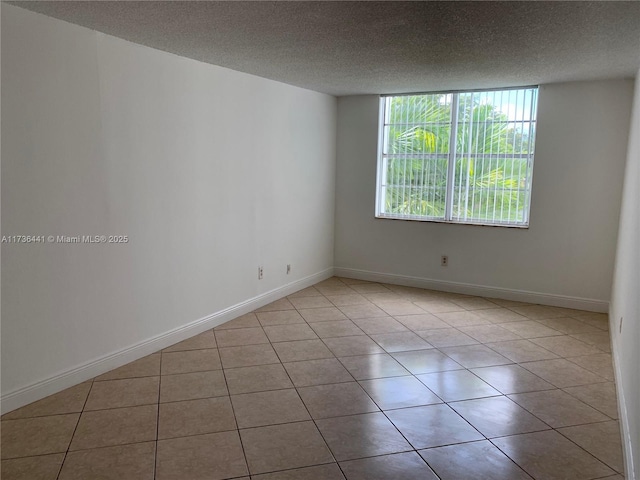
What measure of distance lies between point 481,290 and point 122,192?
12.0ft

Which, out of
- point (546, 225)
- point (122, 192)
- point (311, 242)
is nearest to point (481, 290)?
point (546, 225)

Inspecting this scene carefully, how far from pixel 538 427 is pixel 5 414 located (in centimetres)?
278

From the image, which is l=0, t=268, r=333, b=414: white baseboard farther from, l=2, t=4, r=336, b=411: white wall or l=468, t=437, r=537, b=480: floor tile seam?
l=468, t=437, r=537, b=480: floor tile seam

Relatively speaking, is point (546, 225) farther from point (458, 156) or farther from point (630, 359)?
point (630, 359)

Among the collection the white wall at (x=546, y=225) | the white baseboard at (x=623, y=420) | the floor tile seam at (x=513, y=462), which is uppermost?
the white wall at (x=546, y=225)

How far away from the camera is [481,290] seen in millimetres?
5051

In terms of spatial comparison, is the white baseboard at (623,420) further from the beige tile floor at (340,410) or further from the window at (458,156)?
the window at (458,156)

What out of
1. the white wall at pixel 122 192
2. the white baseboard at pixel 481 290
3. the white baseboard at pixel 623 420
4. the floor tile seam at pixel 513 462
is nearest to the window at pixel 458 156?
the white baseboard at pixel 481 290

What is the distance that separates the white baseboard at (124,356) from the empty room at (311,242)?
0.01m

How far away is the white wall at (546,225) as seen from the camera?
433 cm

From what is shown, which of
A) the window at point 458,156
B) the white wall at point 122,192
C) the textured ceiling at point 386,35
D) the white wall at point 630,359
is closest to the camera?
the white wall at point 630,359

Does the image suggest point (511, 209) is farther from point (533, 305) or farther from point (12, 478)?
point (12, 478)

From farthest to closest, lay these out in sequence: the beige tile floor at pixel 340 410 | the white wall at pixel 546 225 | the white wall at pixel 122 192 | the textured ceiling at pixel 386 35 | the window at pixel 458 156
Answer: the window at pixel 458 156 < the white wall at pixel 546 225 < the white wall at pixel 122 192 < the textured ceiling at pixel 386 35 < the beige tile floor at pixel 340 410

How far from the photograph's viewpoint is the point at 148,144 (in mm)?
3223
